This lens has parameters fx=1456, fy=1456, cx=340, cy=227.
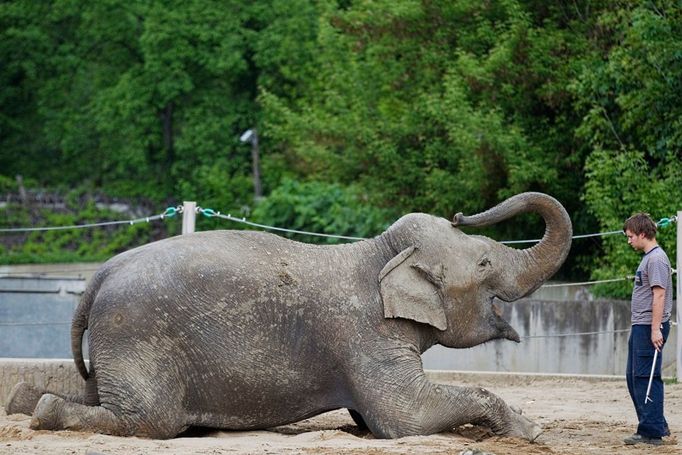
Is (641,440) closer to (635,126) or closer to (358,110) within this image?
(635,126)

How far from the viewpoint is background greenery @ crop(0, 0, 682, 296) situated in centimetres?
A: 1836

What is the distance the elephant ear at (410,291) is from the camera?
953 centimetres

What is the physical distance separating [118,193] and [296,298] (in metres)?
31.3

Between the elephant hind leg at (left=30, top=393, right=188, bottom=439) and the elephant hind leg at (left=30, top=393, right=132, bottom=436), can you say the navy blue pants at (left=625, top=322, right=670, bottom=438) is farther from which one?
the elephant hind leg at (left=30, top=393, right=132, bottom=436)

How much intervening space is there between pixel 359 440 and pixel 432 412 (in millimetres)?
581

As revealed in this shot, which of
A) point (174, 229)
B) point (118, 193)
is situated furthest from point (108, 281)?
point (118, 193)

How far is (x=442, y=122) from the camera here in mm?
20969

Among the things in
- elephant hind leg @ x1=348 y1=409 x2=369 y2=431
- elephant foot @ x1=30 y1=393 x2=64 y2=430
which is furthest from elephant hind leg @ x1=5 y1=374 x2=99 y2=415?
elephant hind leg @ x1=348 y1=409 x2=369 y2=431

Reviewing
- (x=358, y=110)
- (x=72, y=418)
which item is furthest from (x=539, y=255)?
(x=358, y=110)

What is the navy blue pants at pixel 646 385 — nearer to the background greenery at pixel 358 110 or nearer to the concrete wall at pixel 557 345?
the concrete wall at pixel 557 345

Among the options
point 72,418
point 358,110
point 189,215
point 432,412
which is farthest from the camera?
point 358,110

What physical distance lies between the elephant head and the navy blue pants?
801 millimetres

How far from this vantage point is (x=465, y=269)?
9.83 m

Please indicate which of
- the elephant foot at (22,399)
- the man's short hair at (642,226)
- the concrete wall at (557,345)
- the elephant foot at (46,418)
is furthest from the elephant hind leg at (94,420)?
the concrete wall at (557,345)
